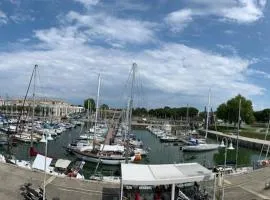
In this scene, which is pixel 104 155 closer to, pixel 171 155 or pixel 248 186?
pixel 171 155

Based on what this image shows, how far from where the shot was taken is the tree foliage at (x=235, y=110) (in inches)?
5413

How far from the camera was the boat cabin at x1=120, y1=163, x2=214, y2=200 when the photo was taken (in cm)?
2178

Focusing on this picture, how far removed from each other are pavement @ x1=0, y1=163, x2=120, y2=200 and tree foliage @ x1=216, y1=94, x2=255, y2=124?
114803 mm

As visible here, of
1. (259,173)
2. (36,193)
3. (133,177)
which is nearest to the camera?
(133,177)

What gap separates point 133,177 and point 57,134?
82.3 meters

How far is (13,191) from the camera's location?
985 inches

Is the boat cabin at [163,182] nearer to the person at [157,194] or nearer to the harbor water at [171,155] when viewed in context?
the person at [157,194]

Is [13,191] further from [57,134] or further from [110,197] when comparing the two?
[57,134]

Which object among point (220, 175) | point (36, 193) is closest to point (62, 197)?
point (36, 193)

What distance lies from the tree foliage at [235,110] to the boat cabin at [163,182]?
115720 mm

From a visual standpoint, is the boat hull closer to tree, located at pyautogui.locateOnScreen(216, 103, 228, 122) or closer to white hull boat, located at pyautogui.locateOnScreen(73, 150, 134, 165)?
white hull boat, located at pyautogui.locateOnScreen(73, 150, 134, 165)

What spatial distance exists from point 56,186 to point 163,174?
26.1 feet

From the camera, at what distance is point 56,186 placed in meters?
26.6

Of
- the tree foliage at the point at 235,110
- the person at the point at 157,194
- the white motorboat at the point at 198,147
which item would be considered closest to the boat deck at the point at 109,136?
the white motorboat at the point at 198,147
